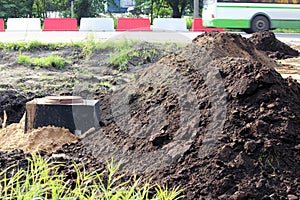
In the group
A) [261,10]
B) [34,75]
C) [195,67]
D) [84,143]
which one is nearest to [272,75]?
[195,67]

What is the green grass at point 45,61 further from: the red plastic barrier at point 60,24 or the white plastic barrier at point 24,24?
the white plastic barrier at point 24,24

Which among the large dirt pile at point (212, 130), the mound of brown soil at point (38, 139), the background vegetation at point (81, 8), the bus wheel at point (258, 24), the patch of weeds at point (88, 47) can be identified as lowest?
the mound of brown soil at point (38, 139)

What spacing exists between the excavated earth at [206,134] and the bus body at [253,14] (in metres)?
15.2

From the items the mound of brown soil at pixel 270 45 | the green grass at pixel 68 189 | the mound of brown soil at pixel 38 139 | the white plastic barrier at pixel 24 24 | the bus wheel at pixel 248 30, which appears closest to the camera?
the green grass at pixel 68 189

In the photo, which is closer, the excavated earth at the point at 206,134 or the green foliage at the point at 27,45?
the excavated earth at the point at 206,134

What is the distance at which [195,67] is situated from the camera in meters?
5.75

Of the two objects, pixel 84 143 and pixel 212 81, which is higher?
pixel 212 81

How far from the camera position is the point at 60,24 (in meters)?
21.6

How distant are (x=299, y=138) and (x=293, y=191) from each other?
0.55m

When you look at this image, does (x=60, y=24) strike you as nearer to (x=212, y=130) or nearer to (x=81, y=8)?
(x=81, y=8)

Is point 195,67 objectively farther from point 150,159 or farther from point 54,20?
point 54,20

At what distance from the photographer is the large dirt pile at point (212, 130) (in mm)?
4203

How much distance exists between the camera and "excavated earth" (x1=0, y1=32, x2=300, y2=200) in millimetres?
4211

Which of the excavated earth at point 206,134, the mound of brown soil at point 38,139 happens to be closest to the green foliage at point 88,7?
the excavated earth at point 206,134
